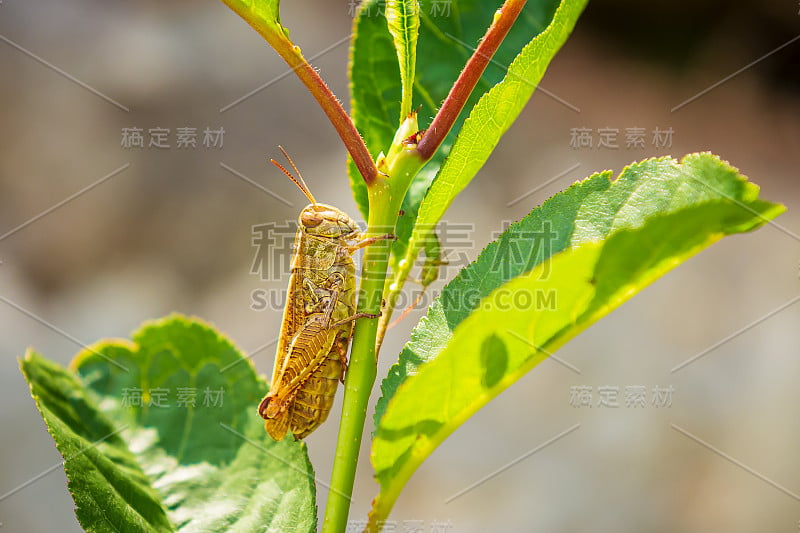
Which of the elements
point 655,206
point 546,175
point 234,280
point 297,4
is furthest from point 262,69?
point 655,206

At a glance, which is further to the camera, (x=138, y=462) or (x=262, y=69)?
(x=262, y=69)

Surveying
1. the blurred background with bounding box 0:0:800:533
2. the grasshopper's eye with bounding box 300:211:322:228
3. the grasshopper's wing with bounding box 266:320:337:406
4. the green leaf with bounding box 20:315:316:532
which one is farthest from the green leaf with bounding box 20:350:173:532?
the blurred background with bounding box 0:0:800:533

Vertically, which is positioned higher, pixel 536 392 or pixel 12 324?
pixel 12 324

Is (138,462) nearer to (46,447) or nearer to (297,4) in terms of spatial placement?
(46,447)

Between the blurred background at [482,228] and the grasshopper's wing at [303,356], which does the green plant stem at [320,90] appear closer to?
the grasshopper's wing at [303,356]

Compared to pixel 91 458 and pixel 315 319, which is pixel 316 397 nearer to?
pixel 315 319

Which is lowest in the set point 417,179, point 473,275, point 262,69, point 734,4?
point 473,275

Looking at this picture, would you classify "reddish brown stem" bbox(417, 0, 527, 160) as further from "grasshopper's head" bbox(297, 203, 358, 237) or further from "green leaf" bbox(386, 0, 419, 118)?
"grasshopper's head" bbox(297, 203, 358, 237)
